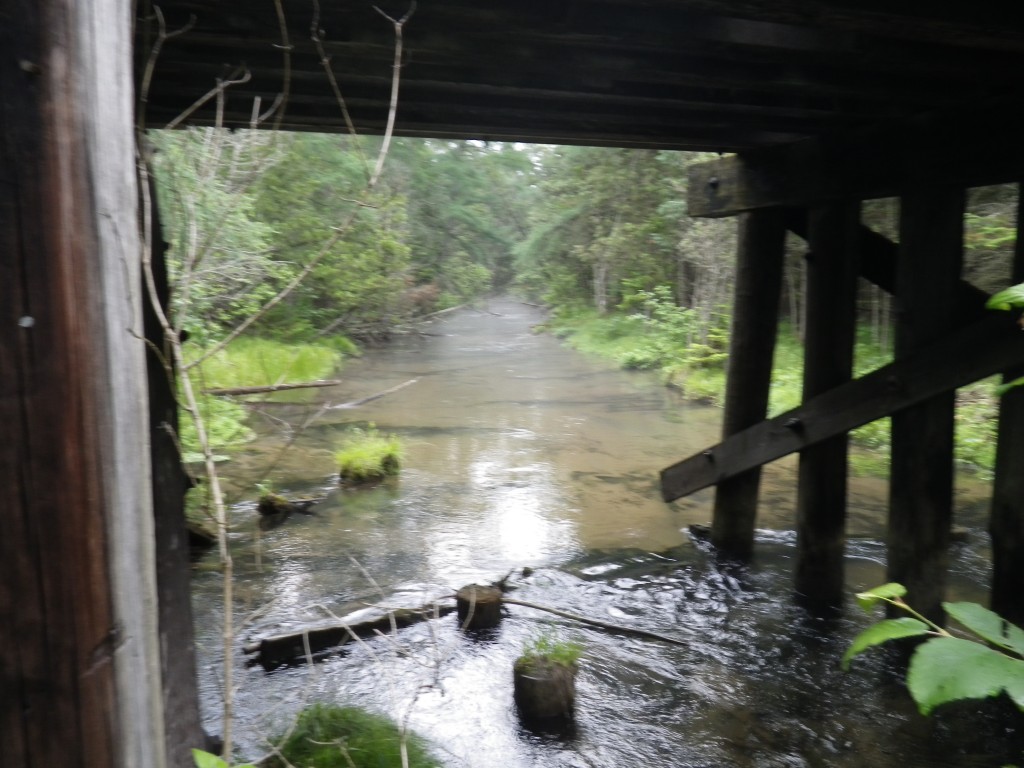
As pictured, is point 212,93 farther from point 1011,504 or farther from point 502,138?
point 1011,504

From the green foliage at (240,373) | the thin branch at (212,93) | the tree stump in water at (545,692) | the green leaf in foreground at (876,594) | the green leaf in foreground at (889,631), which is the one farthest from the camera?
the green foliage at (240,373)

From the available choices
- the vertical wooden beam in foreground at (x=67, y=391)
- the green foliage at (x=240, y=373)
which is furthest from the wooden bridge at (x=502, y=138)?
the green foliage at (x=240, y=373)

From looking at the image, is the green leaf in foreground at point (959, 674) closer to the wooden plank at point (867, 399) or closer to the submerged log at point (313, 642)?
the wooden plank at point (867, 399)

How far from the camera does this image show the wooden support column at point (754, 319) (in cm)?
630

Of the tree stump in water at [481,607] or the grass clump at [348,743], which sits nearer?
the grass clump at [348,743]

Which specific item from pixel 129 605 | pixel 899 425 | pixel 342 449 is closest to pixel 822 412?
pixel 899 425

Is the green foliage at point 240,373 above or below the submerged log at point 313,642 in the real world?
above

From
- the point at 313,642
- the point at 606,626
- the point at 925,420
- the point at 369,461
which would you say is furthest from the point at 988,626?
the point at 369,461

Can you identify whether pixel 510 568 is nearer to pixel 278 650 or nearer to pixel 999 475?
pixel 278 650

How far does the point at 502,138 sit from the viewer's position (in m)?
5.57

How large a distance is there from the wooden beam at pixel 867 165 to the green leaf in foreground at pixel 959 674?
12.9ft

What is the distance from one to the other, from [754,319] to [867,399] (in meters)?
1.58

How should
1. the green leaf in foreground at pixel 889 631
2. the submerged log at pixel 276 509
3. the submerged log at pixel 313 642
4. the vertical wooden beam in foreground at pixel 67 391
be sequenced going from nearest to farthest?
1. the vertical wooden beam in foreground at pixel 67 391
2. the green leaf in foreground at pixel 889 631
3. the submerged log at pixel 313 642
4. the submerged log at pixel 276 509

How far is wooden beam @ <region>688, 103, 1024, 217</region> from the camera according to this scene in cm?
431
